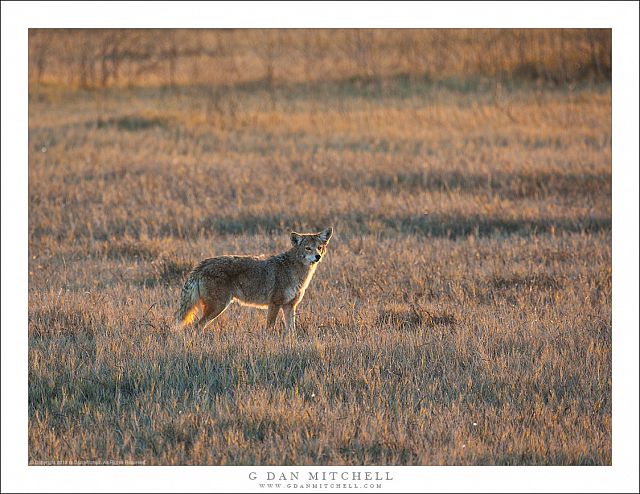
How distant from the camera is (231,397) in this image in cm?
715

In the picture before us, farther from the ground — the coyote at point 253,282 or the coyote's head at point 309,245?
the coyote's head at point 309,245

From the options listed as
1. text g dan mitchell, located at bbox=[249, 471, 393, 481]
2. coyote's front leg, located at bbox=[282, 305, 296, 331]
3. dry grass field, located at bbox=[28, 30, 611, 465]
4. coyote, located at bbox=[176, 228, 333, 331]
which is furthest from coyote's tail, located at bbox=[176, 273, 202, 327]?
text g dan mitchell, located at bbox=[249, 471, 393, 481]

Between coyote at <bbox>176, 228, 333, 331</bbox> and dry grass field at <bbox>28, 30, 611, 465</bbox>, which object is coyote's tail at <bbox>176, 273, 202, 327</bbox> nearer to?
coyote at <bbox>176, 228, 333, 331</bbox>

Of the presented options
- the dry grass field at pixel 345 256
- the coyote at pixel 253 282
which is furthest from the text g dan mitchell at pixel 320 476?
the coyote at pixel 253 282

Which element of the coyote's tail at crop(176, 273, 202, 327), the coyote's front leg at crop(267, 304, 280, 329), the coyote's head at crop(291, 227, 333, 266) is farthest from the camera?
the coyote's front leg at crop(267, 304, 280, 329)

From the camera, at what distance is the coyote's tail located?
8555 mm

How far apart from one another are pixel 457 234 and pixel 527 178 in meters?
4.33

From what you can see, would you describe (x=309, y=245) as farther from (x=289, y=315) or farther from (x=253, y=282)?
(x=289, y=315)

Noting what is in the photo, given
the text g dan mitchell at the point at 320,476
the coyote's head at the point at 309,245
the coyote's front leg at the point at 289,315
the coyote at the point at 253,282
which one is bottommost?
the text g dan mitchell at the point at 320,476

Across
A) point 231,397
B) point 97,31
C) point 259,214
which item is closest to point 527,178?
point 259,214

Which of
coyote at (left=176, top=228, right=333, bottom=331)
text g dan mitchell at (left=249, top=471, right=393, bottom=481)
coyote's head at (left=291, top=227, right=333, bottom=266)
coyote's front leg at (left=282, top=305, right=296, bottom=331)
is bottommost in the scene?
text g dan mitchell at (left=249, top=471, right=393, bottom=481)

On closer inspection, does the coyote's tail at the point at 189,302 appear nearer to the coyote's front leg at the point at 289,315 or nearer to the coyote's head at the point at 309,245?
the coyote's front leg at the point at 289,315

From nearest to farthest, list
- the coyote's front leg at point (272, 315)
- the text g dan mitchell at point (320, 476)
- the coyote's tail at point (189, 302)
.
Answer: the text g dan mitchell at point (320, 476)
the coyote's tail at point (189, 302)
the coyote's front leg at point (272, 315)

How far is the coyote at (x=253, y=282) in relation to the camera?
338 inches
